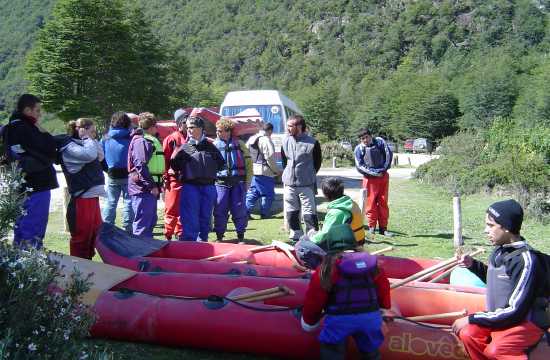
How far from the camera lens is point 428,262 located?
559 centimetres

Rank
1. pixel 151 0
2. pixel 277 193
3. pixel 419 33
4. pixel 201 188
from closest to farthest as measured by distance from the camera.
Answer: pixel 201 188
pixel 277 193
pixel 419 33
pixel 151 0

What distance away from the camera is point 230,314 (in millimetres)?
4156

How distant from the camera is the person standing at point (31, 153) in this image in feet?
17.4

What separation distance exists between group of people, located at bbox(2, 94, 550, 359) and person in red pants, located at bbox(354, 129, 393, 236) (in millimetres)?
17

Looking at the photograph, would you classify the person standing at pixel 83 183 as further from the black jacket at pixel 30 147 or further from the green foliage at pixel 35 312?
the green foliage at pixel 35 312

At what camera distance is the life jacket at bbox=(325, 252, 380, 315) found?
3.46 meters

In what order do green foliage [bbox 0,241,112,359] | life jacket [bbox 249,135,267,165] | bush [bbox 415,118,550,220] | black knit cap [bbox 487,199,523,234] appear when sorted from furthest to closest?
bush [bbox 415,118,550,220] < life jacket [bbox 249,135,267,165] < black knit cap [bbox 487,199,523,234] < green foliage [bbox 0,241,112,359]

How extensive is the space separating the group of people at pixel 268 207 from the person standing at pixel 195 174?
14mm

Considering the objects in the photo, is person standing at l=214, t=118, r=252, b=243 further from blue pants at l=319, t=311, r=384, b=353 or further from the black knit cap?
the black knit cap

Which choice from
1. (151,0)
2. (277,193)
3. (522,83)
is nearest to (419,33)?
(522,83)

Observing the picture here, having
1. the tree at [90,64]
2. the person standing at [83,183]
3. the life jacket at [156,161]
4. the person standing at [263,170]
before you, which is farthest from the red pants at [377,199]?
the tree at [90,64]

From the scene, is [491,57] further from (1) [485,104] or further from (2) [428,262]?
(2) [428,262]

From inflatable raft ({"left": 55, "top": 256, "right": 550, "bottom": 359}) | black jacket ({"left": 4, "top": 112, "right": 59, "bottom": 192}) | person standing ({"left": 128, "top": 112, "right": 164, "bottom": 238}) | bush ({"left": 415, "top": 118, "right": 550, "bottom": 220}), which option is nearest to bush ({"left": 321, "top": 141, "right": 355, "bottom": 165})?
bush ({"left": 415, "top": 118, "right": 550, "bottom": 220})

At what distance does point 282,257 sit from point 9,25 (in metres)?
152
